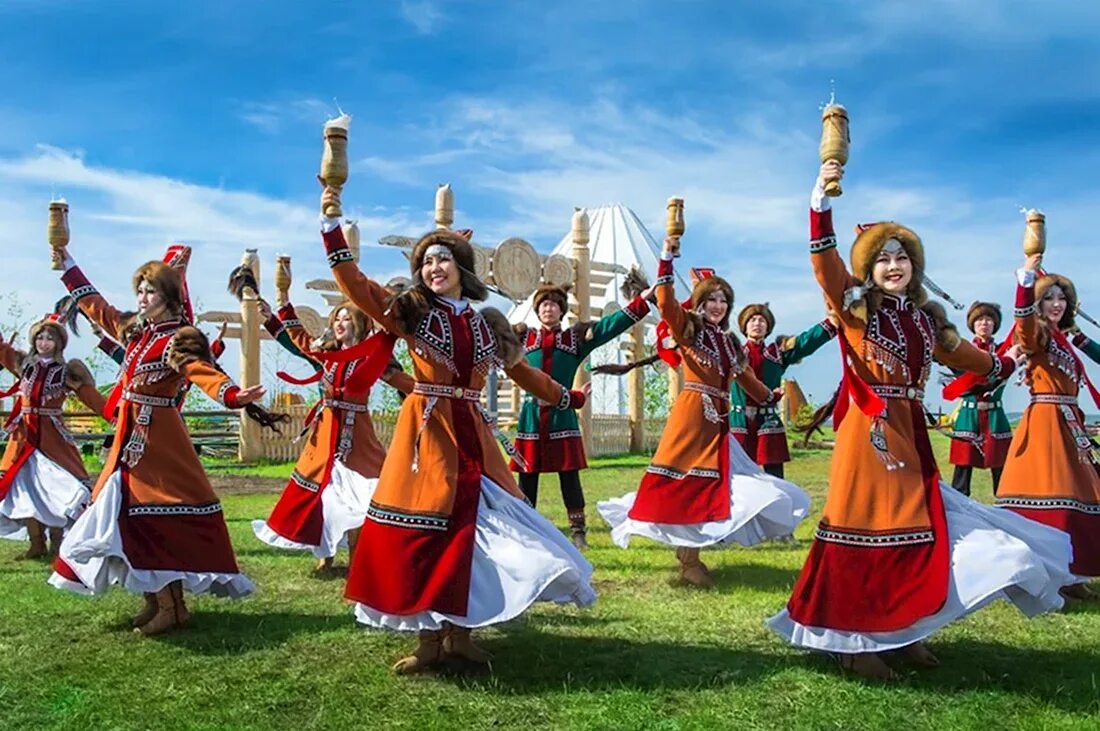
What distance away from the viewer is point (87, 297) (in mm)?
6039

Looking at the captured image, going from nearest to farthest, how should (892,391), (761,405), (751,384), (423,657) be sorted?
(423,657) < (892,391) < (751,384) < (761,405)

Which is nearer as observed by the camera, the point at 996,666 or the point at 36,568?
the point at 996,666

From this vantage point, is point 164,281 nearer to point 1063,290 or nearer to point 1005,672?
point 1005,672

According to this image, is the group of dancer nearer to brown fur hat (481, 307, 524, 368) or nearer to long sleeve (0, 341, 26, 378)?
brown fur hat (481, 307, 524, 368)

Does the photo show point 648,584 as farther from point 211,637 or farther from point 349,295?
point 349,295

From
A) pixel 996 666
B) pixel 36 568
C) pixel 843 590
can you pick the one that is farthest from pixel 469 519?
pixel 36 568

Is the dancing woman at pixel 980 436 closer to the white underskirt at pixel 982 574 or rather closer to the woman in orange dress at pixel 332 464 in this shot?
the white underskirt at pixel 982 574

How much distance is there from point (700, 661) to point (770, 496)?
1.91 metres

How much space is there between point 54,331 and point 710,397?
16.2ft

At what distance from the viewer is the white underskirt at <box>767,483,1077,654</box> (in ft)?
13.6

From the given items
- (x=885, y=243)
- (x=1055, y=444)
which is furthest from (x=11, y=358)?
(x=1055, y=444)

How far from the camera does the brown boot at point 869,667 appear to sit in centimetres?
434

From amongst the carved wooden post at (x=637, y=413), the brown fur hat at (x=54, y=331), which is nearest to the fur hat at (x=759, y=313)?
the brown fur hat at (x=54, y=331)

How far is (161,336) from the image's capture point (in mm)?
5484
